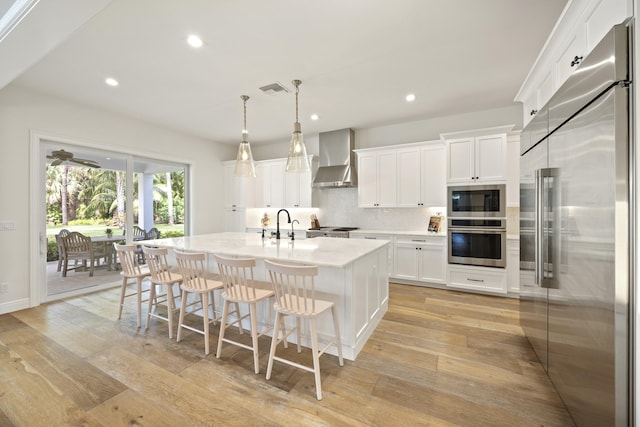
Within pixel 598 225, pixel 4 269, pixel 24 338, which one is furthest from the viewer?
pixel 4 269

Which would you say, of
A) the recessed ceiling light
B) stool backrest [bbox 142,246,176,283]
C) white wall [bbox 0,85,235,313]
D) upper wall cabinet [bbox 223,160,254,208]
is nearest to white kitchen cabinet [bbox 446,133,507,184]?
the recessed ceiling light

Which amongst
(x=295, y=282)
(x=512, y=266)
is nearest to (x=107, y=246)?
(x=295, y=282)

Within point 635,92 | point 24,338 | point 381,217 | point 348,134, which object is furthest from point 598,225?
point 24,338

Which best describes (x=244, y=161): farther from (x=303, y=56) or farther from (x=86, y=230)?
(x=86, y=230)

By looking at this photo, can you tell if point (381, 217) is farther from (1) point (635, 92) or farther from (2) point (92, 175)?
(2) point (92, 175)

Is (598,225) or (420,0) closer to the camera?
(598,225)

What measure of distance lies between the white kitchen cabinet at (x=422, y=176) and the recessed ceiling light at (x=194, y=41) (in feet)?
11.1

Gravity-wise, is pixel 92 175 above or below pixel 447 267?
above

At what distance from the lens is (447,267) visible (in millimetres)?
4160

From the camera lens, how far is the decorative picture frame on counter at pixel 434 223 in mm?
4597

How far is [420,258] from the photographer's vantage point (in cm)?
437

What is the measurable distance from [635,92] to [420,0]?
1505 millimetres

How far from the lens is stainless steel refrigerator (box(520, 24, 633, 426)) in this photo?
3.91 ft

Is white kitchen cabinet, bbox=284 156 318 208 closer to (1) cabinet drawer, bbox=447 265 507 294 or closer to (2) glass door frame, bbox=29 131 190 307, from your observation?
(1) cabinet drawer, bbox=447 265 507 294
